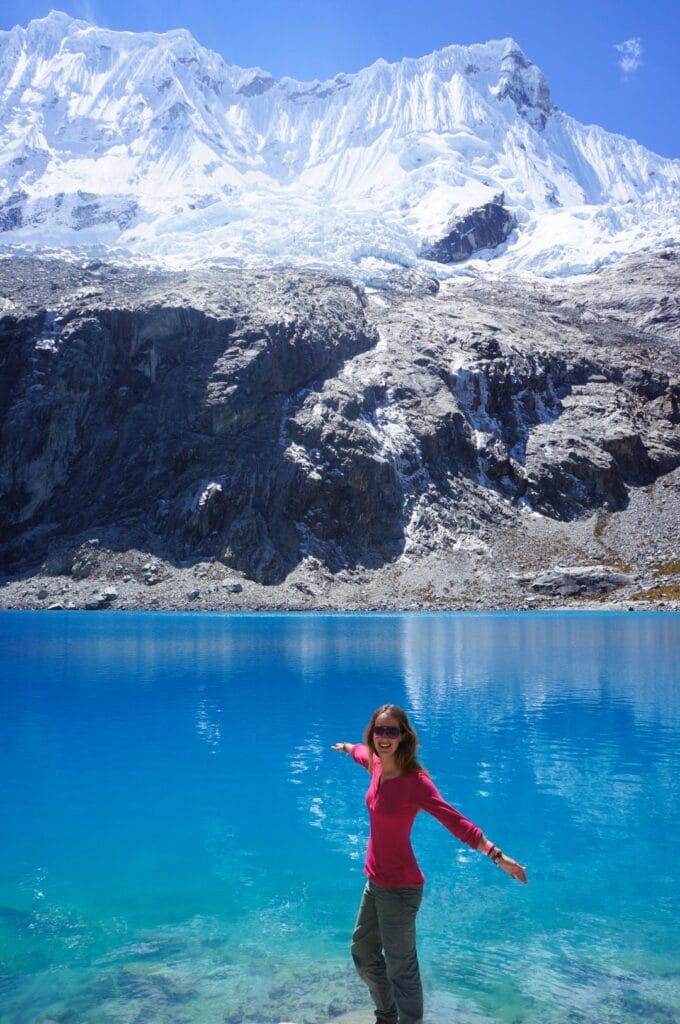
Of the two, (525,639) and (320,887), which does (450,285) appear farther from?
(320,887)

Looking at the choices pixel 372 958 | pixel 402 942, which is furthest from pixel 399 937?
pixel 372 958

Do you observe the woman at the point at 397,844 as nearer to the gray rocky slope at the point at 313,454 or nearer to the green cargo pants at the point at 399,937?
the green cargo pants at the point at 399,937

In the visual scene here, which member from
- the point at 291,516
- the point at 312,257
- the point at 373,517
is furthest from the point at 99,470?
the point at 312,257

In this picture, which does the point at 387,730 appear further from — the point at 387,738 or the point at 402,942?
the point at 402,942

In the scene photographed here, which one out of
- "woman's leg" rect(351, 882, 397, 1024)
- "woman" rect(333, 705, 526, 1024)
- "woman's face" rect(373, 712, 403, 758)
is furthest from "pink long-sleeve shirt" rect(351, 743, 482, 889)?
"woman's leg" rect(351, 882, 397, 1024)

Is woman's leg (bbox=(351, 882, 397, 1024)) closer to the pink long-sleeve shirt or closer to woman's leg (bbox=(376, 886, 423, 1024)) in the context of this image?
woman's leg (bbox=(376, 886, 423, 1024))

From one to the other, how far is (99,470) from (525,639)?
7792 centimetres

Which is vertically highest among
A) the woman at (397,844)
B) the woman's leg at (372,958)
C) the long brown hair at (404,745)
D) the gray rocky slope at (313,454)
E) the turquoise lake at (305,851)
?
the gray rocky slope at (313,454)

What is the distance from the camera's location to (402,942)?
7059mm

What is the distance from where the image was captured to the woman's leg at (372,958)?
7.51m

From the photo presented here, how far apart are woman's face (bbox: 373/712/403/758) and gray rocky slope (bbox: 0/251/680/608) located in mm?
89332

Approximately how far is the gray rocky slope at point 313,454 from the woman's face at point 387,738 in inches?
3517

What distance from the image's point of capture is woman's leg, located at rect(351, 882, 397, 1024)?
7508mm

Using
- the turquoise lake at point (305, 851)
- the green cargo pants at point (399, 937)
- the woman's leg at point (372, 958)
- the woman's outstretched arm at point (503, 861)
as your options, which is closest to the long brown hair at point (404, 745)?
the woman's outstretched arm at point (503, 861)
